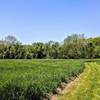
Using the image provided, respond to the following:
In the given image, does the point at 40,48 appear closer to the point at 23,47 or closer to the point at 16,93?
the point at 23,47

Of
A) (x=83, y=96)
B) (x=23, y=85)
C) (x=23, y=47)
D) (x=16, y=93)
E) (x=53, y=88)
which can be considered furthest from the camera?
(x=23, y=47)

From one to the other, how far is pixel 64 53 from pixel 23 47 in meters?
19.2

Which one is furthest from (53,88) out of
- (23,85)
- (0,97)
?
(0,97)

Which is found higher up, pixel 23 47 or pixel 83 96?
pixel 23 47

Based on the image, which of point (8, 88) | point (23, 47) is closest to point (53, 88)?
point (8, 88)

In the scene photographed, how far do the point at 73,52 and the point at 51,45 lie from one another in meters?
15.5

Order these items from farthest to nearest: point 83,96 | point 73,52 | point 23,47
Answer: point 23,47 → point 73,52 → point 83,96

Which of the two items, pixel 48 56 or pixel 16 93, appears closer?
pixel 16 93

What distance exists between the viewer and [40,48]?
130500 mm

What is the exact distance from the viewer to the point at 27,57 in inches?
5074

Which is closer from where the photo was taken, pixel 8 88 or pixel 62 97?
pixel 8 88

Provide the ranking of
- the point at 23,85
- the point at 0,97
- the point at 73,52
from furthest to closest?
1. the point at 73,52
2. the point at 23,85
3. the point at 0,97

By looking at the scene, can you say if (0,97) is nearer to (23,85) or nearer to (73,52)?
(23,85)

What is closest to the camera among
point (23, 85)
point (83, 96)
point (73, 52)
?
point (23, 85)
